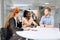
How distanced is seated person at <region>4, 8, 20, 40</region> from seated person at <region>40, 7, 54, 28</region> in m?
0.25

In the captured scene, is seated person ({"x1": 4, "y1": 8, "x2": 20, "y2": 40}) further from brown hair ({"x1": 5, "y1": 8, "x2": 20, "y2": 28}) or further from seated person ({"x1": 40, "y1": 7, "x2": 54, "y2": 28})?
seated person ({"x1": 40, "y1": 7, "x2": 54, "y2": 28})

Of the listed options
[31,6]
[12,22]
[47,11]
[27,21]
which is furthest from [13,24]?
[47,11]

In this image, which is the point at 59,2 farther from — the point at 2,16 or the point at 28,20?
the point at 2,16

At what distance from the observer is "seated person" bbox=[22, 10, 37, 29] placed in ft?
5.13

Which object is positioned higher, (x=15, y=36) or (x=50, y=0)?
(x=50, y=0)

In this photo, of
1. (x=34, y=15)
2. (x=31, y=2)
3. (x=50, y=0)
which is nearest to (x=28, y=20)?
(x=34, y=15)

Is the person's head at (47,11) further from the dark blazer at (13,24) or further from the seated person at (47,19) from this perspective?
the dark blazer at (13,24)

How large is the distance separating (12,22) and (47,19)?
343 millimetres

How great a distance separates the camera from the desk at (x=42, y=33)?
5.10 ft

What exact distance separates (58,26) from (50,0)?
264mm

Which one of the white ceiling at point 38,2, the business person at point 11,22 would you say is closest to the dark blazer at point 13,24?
the business person at point 11,22

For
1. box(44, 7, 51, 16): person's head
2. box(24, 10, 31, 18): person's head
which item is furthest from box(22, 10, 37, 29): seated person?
box(44, 7, 51, 16): person's head

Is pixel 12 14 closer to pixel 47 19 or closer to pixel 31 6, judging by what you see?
pixel 31 6

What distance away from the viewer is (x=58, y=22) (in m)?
1.56
